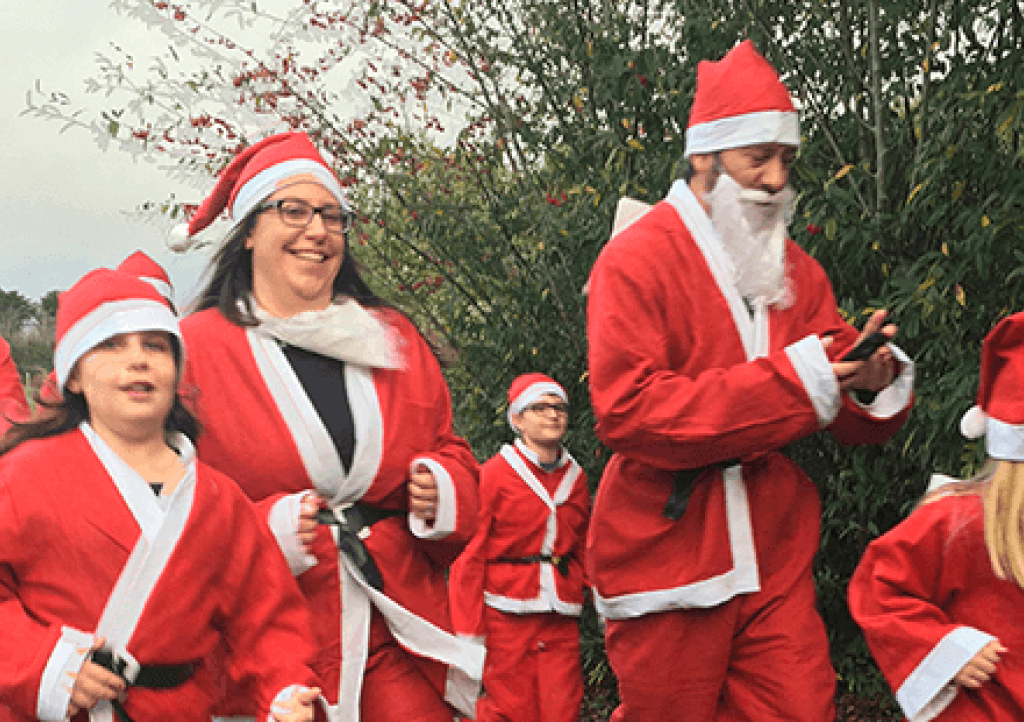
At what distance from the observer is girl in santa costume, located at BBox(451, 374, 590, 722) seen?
728 centimetres

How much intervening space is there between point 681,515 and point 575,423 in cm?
434

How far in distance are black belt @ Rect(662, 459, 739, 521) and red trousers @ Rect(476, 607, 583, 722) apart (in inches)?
142

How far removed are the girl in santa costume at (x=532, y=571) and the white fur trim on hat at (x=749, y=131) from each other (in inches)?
140

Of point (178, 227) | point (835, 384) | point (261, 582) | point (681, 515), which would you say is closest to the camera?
point (261, 582)

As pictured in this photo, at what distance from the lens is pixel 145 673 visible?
3117mm

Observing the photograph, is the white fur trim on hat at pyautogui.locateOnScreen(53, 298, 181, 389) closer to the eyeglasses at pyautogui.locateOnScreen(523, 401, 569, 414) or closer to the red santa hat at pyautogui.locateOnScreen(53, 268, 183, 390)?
the red santa hat at pyautogui.locateOnScreen(53, 268, 183, 390)

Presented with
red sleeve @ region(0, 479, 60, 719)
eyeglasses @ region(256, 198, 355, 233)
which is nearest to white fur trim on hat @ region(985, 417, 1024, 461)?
eyeglasses @ region(256, 198, 355, 233)

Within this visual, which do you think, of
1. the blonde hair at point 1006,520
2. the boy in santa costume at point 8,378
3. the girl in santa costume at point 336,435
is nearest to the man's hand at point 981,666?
the blonde hair at point 1006,520

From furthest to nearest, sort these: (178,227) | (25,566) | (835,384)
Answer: (178,227) → (835,384) → (25,566)

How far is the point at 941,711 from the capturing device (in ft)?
11.7

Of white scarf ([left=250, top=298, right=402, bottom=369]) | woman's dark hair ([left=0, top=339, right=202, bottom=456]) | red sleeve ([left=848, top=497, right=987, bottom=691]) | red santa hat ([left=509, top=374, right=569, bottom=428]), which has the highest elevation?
woman's dark hair ([left=0, top=339, right=202, bottom=456])

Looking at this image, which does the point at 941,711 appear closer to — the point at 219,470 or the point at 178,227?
the point at 219,470

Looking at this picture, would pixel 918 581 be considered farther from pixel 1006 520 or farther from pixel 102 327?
pixel 102 327

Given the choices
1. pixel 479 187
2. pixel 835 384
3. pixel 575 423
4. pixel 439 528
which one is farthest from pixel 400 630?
pixel 479 187
